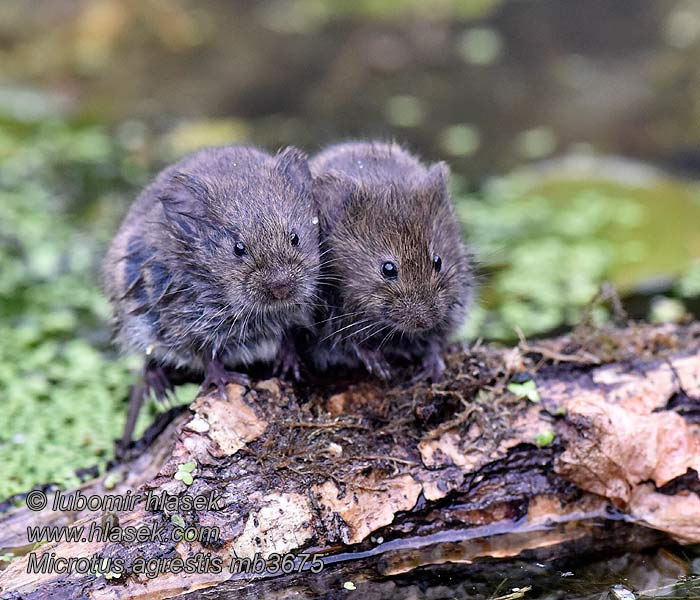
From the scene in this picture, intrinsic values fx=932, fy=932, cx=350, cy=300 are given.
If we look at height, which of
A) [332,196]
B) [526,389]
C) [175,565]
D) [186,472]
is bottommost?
[175,565]

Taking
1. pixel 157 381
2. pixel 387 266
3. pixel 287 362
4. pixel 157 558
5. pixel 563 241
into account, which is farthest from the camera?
pixel 563 241

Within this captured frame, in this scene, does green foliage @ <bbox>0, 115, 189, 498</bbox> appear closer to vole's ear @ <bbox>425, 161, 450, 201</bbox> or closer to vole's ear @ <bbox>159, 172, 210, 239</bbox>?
vole's ear @ <bbox>159, 172, 210, 239</bbox>

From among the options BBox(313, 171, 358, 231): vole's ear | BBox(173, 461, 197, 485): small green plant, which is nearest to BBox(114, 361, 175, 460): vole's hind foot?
BBox(173, 461, 197, 485): small green plant

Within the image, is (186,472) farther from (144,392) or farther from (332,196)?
(332,196)

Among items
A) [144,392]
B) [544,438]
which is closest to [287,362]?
[144,392]

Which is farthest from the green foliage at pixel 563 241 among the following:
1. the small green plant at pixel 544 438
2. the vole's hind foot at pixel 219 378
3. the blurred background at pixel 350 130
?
the vole's hind foot at pixel 219 378

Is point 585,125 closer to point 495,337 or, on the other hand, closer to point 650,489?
point 495,337

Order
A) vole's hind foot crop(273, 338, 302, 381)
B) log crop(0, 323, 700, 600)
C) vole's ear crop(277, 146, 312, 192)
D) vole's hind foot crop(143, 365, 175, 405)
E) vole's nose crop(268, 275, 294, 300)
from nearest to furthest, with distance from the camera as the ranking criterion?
log crop(0, 323, 700, 600) → vole's nose crop(268, 275, 294, 300) → vole's ear crop(277, 146, 312, 192) → vole's hind foot crop(273, 338, 302, 381) → vole's hind foot crop(143, 365, 175, 405)
